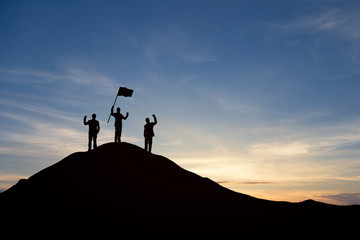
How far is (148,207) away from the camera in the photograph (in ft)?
54.9

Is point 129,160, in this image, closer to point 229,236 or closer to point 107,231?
point 107,231

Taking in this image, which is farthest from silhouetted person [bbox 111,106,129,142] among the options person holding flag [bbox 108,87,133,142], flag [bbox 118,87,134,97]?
flag [bbox 118,87,134,97]

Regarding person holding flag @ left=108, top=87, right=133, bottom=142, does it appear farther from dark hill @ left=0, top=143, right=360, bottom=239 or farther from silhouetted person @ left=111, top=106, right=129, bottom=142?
dark hill @ left=0, top=143, right=360, bottom=239

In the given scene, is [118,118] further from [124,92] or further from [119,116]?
[124,92]

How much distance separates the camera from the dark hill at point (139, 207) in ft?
48.9

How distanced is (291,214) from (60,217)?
12.3 meters

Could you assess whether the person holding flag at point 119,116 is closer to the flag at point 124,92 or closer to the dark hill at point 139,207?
the flag at point 124,92

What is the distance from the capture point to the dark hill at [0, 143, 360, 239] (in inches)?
587

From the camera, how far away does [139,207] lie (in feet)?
54.5

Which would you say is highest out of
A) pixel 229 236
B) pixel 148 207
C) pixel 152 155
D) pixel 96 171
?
pixel 152 155

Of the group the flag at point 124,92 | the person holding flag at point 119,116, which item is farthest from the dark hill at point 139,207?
the flag at point 124,92

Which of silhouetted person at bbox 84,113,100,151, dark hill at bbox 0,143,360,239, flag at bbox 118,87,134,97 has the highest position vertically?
flag at bbox 118,87,134,97

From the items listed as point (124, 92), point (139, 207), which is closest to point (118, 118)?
point (124, 92)

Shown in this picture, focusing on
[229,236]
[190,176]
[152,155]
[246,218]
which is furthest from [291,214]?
[152,155]
